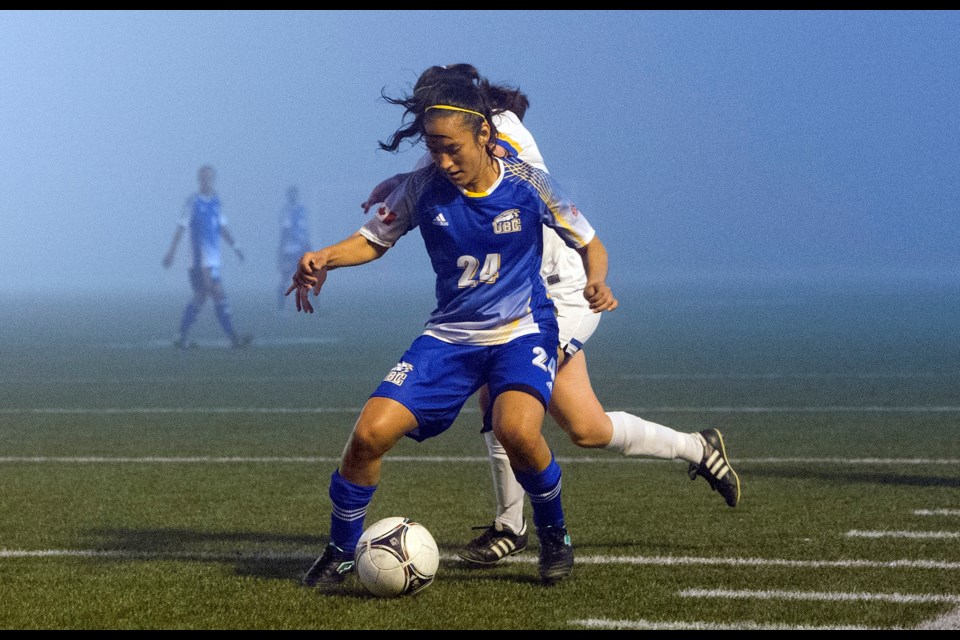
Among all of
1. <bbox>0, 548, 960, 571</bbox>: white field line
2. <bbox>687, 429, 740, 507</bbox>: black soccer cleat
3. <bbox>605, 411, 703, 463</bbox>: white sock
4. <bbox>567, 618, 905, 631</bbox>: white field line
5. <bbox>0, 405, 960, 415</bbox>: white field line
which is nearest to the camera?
<bbox>567, 618, 905, 631</bbox>: white field line

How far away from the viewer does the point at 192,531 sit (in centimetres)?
621

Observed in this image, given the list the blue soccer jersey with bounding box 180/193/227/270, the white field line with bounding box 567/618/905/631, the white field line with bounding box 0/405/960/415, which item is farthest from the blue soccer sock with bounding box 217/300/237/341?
the white field line with bounding box 567/618/905/631

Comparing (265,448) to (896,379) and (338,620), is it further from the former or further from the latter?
(896,379)

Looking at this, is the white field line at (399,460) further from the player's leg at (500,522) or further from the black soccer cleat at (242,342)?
the black soccer cleat at (242,342)

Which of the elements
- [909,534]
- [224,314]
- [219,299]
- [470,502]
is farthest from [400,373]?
[224,314]

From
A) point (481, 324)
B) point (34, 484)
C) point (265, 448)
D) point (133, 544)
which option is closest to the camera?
point (481, 324)

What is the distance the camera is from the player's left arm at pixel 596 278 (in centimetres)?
509

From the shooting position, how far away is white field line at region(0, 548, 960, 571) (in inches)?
211

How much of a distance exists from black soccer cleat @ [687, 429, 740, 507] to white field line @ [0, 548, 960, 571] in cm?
71

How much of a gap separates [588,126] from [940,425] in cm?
4750

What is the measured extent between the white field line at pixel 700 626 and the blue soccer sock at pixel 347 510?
955 millimetres

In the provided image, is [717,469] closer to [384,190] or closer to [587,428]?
[587,428]

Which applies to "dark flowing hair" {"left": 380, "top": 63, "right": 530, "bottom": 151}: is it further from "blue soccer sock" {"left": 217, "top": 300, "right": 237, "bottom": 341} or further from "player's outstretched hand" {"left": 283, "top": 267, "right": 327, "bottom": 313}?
"blue soccer sock" {"left": 217, "top": 300, "right": 237, "bottom": 341}

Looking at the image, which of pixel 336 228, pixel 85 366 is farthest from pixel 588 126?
pixel 85 366
